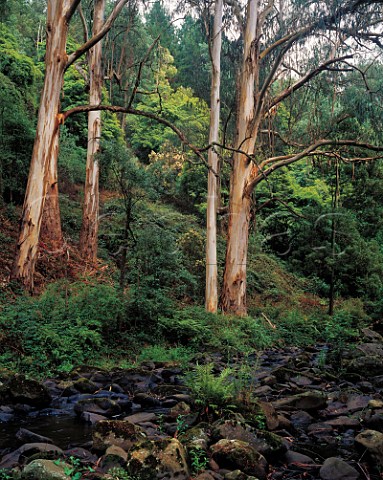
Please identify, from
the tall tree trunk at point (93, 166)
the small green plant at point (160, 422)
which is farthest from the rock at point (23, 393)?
the tall tree trunk at point (93, 166)

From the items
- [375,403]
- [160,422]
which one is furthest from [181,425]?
[375,403]

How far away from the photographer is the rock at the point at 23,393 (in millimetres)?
5199

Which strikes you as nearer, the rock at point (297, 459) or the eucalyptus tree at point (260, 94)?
the rock at point (297, 459)

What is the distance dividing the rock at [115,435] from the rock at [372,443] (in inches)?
73.5

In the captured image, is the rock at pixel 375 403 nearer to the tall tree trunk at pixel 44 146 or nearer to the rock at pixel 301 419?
the rock at pixel 301 419

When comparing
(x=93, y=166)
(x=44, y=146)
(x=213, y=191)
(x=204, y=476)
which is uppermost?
(x=93, y=166)

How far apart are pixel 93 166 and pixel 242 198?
4.39 m

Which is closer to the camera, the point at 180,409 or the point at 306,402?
the point at 180,409

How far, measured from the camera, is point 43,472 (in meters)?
2.98

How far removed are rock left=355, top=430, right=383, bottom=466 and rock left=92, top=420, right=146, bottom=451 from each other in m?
1.87

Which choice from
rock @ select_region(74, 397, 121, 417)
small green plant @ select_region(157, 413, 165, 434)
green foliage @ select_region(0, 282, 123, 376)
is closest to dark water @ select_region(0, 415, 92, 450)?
rock @ select_region(74, 397, 121, 417)

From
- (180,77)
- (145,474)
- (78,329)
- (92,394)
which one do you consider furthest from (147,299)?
(180,77)

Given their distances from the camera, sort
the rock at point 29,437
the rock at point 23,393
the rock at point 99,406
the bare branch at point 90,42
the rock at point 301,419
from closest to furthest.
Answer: the rock at point 29,437, the rock at point 301,419, the rock at point 99,406, the rock at point 23,393, the bare branch at point 90,42

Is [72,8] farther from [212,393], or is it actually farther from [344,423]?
[344,423]
